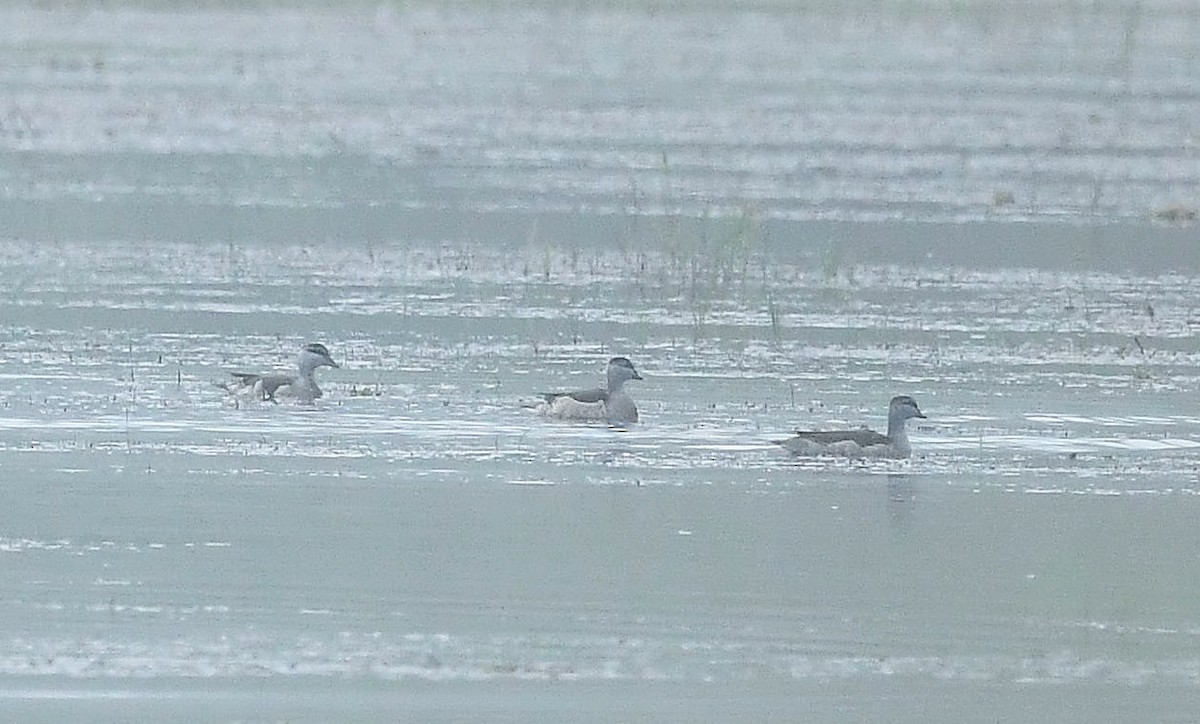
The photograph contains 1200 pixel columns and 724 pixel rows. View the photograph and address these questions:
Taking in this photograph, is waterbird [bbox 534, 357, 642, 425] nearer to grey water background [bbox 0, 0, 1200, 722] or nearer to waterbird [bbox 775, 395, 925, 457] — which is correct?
grey water background [bbox 0, 0, 1200, 722]

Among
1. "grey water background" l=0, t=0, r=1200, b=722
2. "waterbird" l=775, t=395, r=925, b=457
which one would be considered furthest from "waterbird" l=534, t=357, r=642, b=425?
"waterbird" l=775, t=395, r=925, b=457

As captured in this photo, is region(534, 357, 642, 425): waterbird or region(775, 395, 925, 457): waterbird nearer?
region(775, 395, 925, 457): waterbird

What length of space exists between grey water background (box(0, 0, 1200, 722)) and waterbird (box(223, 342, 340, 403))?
23 centimetres

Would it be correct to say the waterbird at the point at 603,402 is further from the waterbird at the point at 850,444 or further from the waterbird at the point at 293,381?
the waterbird at the point at 293,381

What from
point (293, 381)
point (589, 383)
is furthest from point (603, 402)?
point (293, 381)

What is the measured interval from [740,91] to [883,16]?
14.3 meters

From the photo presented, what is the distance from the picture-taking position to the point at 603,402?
1465cm

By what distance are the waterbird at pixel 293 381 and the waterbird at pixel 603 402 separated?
3.49 feet

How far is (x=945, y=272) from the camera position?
20.5m

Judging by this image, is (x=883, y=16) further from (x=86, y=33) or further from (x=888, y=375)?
(x=888, y=375)

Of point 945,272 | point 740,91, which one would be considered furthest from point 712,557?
point 740,91

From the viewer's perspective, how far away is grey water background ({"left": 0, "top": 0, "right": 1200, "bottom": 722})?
9.70 metres

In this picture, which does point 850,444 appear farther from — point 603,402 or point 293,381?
→ point 293,381

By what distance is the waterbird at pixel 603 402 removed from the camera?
1455 centimetres
